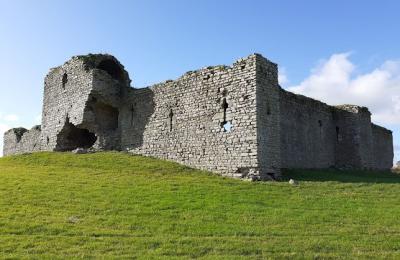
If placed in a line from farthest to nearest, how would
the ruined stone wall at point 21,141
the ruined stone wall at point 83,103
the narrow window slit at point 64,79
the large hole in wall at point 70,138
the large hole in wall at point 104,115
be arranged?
the ruined stone wall at point 21,141
the narrow window slit at point 64,79
the large hole in wall at point 70,138
the large hole in wall at point 104,115
the ruined stone wall at point 83,103

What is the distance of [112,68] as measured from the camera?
1366 inches

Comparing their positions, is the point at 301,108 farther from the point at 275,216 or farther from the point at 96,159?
the point at 275,216

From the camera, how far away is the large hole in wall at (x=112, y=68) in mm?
33844

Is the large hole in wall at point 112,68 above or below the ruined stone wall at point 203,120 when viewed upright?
above

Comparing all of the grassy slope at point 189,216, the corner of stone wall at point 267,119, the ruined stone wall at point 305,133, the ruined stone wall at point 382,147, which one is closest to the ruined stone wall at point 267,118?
the corner of stone wall at point 267,119

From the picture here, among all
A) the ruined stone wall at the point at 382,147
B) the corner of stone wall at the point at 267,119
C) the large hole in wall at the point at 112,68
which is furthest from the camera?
the ruined stone wall at the point at 382,147

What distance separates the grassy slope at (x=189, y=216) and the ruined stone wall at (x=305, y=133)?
6.26 metres

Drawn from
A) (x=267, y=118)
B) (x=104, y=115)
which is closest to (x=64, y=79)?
(x=104, y=115)

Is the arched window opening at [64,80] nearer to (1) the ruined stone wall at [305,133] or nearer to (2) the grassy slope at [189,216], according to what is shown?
(2) the grassy slope at [189,216]

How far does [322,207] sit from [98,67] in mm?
22781

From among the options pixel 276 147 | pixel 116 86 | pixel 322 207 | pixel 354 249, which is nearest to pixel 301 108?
pixel 276 147

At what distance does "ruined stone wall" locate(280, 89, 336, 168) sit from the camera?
28.0 metres

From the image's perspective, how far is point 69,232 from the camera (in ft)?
39.4

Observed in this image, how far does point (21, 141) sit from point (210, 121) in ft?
83.5
